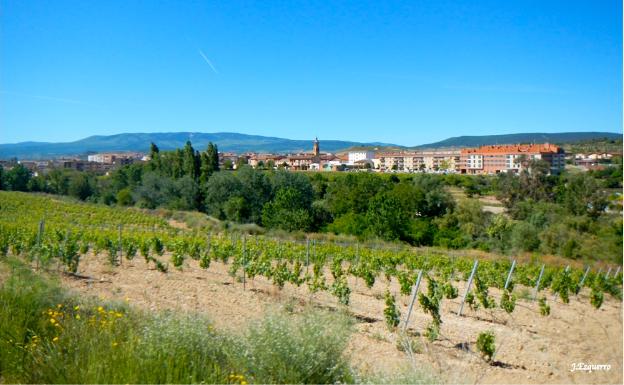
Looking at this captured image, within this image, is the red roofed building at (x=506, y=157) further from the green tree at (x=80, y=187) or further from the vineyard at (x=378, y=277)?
the green tree at (x=80, y=187)

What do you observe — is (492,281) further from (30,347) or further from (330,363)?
(30,347)

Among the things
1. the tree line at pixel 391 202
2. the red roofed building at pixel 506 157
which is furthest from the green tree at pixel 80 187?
the red roofed building at pixel 506 157

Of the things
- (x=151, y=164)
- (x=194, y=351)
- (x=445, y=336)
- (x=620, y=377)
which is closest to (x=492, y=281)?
(x=445, y=336)

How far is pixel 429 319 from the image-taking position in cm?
942

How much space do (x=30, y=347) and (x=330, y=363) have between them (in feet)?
8.51

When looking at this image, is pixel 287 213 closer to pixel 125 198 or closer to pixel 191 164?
pixel 191 164

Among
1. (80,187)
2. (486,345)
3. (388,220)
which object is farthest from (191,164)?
(486,345)

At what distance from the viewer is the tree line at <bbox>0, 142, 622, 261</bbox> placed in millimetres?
25734

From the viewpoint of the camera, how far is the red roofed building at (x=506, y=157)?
1698 inches

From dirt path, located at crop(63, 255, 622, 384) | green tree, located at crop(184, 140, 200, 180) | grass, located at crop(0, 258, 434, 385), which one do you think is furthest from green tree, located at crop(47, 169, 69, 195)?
grass, located at crop(0, 258, 434, 385)

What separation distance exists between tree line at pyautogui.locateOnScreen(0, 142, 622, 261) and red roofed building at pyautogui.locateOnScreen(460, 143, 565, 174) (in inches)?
84.0

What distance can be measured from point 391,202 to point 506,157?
34.5m

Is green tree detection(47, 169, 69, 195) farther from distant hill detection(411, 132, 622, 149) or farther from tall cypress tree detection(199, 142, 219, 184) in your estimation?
distant hill detection(411, 132, 622, 149)

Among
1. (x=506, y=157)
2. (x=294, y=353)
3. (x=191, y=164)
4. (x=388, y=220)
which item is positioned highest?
(x=191, y=164)
